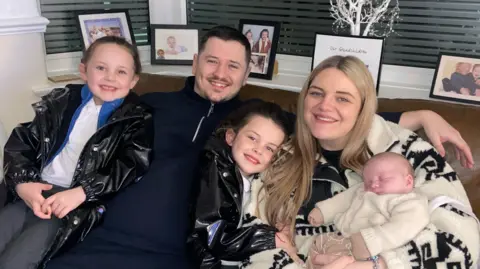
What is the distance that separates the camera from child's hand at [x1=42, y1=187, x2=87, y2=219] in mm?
1765

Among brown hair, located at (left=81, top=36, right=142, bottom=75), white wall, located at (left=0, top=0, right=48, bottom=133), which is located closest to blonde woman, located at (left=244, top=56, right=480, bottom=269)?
brown hair, located at (left=81, top=36, right=142, bottom=75)

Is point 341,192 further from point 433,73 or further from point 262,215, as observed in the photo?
point 433,73

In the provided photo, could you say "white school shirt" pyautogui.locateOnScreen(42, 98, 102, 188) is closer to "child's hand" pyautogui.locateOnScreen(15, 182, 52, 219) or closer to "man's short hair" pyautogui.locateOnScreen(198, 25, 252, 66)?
"child's hand" pyautogui.locateOnScreen(15, 182, 52, 219)

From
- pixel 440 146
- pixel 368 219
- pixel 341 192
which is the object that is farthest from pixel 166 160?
pixel 440 146

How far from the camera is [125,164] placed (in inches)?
73.6

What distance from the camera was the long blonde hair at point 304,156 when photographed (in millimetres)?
1676

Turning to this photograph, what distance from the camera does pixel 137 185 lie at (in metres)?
1.93

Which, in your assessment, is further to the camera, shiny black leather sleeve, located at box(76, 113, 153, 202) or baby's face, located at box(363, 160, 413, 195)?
shiny black leather sleeve, located at box(76, 113, 153, 202)

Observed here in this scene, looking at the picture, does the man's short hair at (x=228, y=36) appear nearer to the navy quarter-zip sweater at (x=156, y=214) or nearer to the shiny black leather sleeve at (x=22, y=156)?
the navy quarter-zip sweater at (x=156, y=214)

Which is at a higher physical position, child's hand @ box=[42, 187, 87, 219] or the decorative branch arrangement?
the decorative branch arrangement

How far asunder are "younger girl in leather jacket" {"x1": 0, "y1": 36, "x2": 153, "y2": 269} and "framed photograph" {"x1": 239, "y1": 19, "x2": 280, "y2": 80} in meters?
0.81

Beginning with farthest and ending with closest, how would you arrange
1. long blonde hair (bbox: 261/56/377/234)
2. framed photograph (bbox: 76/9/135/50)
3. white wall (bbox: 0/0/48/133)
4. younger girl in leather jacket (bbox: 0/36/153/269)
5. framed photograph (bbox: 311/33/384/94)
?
framed photograph (bbox: 76/9/135/50), white wall (bbox: 0/0/48/133), framed photograph (bbox: 311/33/384/94), younger girl in leather jacket (bbox: 0/36/153/269), long blonde hair (bbox: 261/56/377/234)

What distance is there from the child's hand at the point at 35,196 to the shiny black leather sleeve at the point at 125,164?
0.42 feet

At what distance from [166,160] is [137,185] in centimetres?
14
